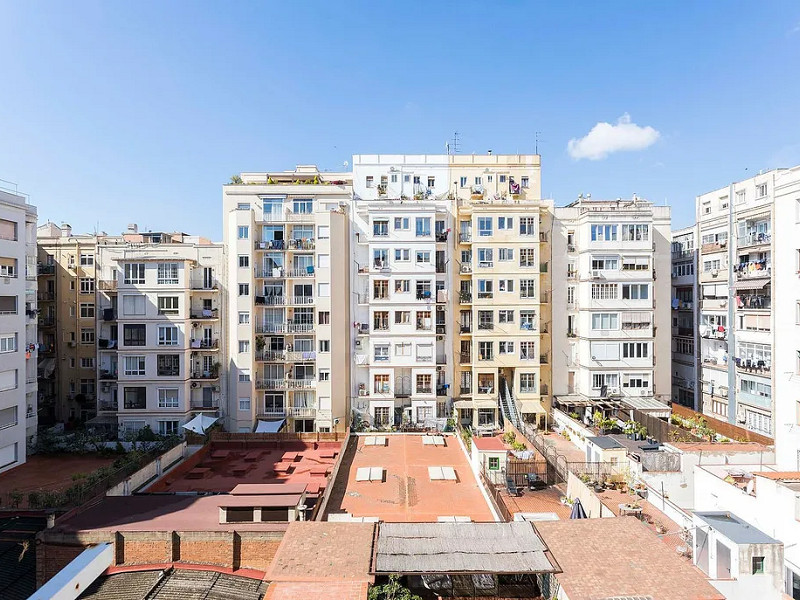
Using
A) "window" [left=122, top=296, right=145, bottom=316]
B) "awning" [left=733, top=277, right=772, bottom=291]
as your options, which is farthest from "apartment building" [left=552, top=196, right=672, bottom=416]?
"window" [left=122, top=296, right=145, bottom=316]

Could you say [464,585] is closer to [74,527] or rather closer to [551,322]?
[74,527]

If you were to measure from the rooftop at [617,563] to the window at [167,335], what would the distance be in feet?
117

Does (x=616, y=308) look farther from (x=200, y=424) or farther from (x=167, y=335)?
(x=167, y=335)

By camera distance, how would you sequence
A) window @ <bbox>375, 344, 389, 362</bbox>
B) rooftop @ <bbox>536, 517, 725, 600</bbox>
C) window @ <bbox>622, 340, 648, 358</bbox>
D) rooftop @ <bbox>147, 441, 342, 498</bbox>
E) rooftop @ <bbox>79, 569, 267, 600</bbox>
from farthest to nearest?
window @ <bbox>622, 340, 648, 358</bbox> < window @ <bbox>375, 344, 389, 362</bbox> < rooftop @ <bbox>147, 441, 342, 498</bbox> < rooftop @ <bbox>79, 569, 267, 600</bbox> < rooftop @ <bbox>536, 517, 725, 600</bbox>

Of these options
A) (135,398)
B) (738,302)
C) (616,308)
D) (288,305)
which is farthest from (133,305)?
(738,302)

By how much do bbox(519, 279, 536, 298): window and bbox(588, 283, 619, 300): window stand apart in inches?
217

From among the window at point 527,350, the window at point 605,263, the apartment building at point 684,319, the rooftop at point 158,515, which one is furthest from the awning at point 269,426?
the apartment building at point 684,319

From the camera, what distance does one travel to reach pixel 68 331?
47.1m

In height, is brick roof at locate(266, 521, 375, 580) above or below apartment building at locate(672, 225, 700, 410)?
below

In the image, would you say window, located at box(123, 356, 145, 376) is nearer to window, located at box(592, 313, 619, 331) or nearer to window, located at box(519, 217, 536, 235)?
window, located at box(519, 217, 536, 235)

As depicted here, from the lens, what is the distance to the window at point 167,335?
4147 centimetres

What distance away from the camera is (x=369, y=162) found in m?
48.8

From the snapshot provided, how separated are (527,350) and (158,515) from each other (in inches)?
1233

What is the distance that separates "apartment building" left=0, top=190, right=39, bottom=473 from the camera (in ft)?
112
